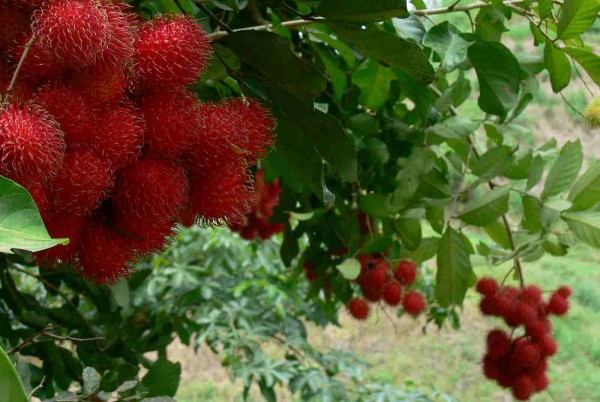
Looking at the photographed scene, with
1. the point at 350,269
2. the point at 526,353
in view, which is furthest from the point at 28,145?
the point at 526,353

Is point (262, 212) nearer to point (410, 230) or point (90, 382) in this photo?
point (410, 230)

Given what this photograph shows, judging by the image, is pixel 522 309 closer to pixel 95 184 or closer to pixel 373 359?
pixel 95 184

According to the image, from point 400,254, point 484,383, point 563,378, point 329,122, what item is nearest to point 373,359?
point 484,383

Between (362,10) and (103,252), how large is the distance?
25cm

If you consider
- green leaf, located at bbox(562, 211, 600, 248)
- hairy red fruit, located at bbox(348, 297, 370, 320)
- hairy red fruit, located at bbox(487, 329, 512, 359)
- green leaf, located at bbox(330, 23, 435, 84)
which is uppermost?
green leaf, located at bbox(330, 23, 435, 84)

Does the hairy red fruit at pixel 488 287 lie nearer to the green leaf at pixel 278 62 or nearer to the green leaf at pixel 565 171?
the green leaf at pixel 565 171

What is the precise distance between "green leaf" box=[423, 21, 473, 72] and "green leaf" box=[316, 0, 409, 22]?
186 millimetres

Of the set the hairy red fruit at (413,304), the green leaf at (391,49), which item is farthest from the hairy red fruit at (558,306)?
the green leaf at (391,49)

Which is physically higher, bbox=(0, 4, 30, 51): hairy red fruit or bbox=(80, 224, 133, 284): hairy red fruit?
bbox=(0, 4, 30, 51): hairy red fruit

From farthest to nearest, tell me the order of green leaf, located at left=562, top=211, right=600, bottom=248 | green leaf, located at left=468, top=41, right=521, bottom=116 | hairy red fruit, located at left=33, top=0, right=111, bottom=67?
green leaf, located at left=562, top=211, right=600, bottom=248, green leaf, located at left=468, top=41, right=521, bottom=116, hairy red fruit, located at left=33, top=0, right=111, bottom=67

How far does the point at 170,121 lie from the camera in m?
0.45

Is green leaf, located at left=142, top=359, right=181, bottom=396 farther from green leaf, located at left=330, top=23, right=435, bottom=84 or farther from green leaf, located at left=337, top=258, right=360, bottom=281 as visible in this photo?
green leaf, located at left=330, top=23, right=435, bottom=84

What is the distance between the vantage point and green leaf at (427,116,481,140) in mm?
1083

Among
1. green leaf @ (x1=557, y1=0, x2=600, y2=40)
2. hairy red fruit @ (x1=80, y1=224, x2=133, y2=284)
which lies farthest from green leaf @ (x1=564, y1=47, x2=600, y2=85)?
hairy red fruit @ (x1=80, y1=224, x2=133, y2=284)
